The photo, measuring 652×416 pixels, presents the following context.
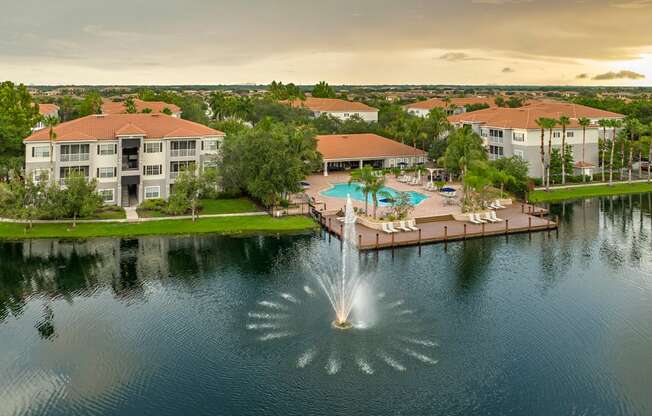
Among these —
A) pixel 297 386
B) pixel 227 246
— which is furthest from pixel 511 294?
pixel 227 246

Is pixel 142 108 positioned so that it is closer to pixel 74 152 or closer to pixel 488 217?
pixel 74 152

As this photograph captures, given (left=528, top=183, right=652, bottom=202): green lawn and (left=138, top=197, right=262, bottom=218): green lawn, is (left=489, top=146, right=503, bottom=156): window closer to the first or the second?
(left=528, top=183, right=652, bottom=202): green lawn

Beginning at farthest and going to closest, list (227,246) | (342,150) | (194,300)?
(342,150), (227,246), (194,300)

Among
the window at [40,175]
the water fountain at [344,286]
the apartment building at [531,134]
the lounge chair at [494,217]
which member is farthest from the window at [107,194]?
the apartment building at [531,134]

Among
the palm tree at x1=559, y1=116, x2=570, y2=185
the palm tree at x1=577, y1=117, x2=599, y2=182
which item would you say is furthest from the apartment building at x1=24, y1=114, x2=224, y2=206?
the palm tree at x1=577, y1=117, x2=599, y2=182

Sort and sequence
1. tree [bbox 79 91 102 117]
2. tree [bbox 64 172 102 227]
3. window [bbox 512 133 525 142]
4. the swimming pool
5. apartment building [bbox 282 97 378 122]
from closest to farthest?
tree [bbox 64 172 102 227] < the swimming pool < window [bbox 512 133 525 142] < tree [bbox 79 91 102 117] < apartment building [bbox 282 97 378 122]

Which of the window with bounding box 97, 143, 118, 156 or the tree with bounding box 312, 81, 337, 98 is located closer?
the window with bounding box 97, 143, 118, 156

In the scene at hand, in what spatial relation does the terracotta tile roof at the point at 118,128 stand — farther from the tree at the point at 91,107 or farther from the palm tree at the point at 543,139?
the tree at the point at 91,107

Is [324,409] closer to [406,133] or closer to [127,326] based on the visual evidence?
[127,326]
